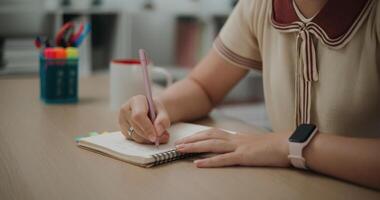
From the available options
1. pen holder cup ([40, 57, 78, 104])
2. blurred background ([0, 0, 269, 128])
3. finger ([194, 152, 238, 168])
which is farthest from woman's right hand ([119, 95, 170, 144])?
blurred background ([0, 0, 269, 128])

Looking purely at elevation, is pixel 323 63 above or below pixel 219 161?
above

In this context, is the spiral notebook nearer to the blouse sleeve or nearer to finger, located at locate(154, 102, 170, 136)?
finger, located at locate(154, 102, 170, 136)

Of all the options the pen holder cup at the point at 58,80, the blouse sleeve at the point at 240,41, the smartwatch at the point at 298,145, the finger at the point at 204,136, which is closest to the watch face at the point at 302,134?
the smartwatch at the point at 298,145

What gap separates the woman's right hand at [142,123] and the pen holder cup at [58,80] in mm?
420

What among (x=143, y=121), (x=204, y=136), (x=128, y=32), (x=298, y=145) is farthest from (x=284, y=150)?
(x=128, y=32)

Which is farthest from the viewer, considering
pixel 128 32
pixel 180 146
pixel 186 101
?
pixel 128 32

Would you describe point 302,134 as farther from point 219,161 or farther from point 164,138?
point 164,138

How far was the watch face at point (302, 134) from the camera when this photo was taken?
32.1 inches

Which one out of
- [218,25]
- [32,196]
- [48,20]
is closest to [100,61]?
[48,20]

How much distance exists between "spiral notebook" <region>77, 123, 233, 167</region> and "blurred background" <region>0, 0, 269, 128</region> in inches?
40.6

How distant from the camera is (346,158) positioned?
0.78 m

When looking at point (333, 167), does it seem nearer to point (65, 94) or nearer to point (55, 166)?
point (55, 166)

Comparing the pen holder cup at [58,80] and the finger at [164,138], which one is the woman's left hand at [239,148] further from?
the pen holder cup at [58,80]

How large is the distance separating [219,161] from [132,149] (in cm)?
16
